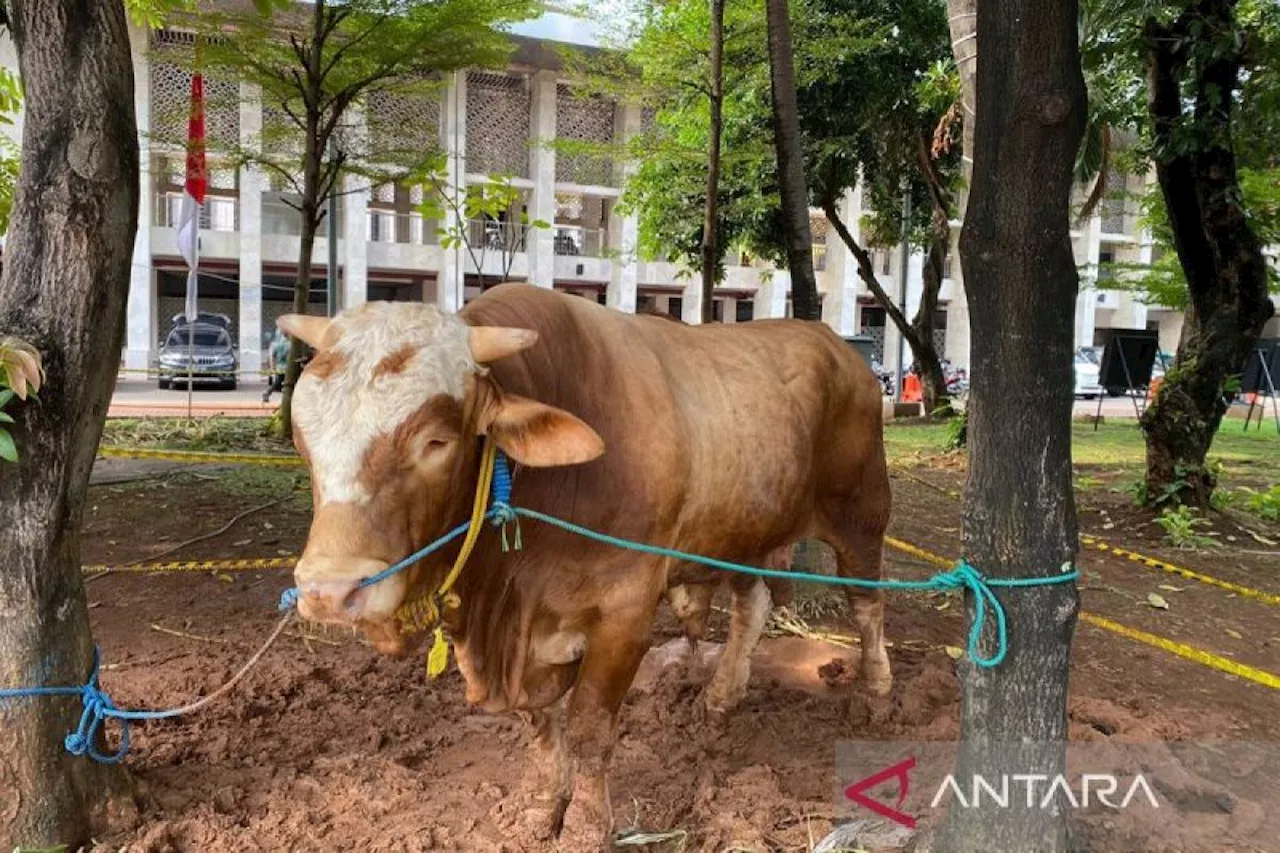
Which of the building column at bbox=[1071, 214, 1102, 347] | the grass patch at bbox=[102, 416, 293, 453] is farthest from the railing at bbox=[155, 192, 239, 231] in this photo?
the building column at bbox=[1071, 214, 1102, 347]

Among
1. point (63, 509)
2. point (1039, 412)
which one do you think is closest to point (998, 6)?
point (1039, 412)

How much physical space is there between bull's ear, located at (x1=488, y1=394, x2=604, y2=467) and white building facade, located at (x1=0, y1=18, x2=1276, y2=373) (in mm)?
20793

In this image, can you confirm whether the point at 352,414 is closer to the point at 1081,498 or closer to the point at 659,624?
the point at 659,624

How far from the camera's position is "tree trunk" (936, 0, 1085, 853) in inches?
98.9

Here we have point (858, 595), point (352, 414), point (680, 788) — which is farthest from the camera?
point (858, 595)

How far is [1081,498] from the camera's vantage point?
30.3ft

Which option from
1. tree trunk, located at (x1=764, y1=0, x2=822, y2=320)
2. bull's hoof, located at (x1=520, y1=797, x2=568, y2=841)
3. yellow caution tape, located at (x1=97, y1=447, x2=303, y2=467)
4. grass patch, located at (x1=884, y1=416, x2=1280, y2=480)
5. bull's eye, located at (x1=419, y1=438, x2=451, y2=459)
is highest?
tree trunk, located at (x1=764, y1=0, x2=822, y2=320)

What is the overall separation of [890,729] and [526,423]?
229cm

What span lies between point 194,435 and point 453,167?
54.7 ft

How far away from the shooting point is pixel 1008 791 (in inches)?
103

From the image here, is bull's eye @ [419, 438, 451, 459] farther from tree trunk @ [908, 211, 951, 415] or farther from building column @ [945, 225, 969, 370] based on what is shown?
building column @ [945, 225, 969, 370]

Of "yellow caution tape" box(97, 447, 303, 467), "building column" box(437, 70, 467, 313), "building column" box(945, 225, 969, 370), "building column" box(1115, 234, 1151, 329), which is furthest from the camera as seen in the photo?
"building column" box(1115, 234, 1151, 329)

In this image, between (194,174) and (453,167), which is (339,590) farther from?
(453,167)

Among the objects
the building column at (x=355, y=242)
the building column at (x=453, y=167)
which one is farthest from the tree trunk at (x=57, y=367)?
the building column at (x=355, y=242)
